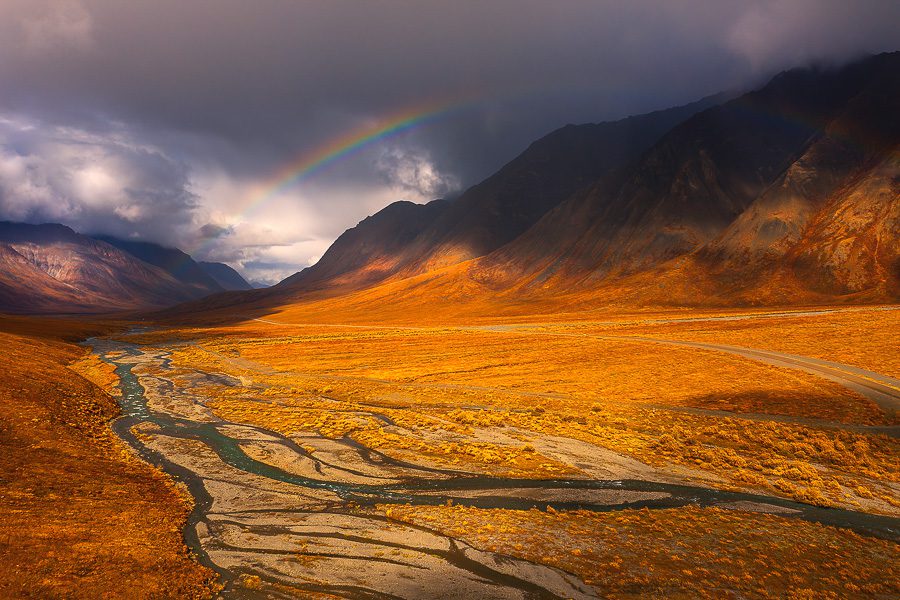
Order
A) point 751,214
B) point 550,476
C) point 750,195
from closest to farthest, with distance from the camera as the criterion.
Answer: point 550,476 < point 751,214 < point 750,195

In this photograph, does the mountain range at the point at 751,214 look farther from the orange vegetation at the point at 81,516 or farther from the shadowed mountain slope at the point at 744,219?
the orange vegetation at the point at 81,516

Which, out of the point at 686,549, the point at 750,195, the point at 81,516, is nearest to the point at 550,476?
the point at 686,549

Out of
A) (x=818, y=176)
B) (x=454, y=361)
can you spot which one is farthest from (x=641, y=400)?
(x=818, y=176)

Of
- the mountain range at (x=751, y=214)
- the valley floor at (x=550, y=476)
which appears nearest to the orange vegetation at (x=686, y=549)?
the valley floor at (x=550, y=476)

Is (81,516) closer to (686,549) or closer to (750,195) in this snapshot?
(686,549)

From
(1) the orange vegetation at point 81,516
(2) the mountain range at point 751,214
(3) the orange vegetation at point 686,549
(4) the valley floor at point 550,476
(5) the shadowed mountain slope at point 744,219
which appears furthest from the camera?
(5) the shadowed mountain slope at point 744,219

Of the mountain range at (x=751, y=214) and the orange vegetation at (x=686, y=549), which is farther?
the mountain range at (x=751, y=214)

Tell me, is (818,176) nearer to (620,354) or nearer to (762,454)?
(620,354)
